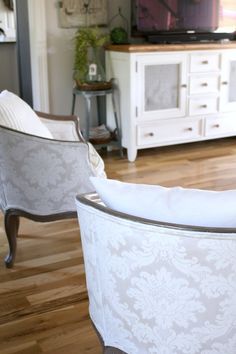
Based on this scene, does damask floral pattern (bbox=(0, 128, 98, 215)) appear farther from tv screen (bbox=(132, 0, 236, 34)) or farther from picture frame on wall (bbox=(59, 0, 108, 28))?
tv screen (bbox=(132, 0, 236, 34))

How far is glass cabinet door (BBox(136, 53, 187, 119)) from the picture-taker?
414 centimetres

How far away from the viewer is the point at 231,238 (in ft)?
3.51

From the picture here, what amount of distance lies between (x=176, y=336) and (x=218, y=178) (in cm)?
272

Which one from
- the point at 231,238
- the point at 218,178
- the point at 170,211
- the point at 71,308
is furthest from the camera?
the point at 218,178

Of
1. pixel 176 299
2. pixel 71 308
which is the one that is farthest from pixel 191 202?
pixel 71 308

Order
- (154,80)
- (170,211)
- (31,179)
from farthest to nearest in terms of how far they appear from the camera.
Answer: (154,80), (31,179), (170,211)

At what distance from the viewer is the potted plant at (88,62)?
4.13 metres

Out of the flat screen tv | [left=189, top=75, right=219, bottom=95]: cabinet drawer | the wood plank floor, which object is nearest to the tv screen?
the flat screen tv

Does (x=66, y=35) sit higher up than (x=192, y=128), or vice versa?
(x=66, y=35)

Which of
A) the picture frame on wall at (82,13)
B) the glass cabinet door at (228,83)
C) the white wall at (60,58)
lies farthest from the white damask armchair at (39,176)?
the glass cabinet door at (228,83)

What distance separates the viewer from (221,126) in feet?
15.4

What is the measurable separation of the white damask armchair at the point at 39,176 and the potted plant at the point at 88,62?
72.2 inches

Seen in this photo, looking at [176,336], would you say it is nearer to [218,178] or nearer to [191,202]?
[191,202]

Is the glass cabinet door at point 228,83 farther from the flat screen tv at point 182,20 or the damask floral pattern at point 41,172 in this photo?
the damask floral pattern at point 41,172
